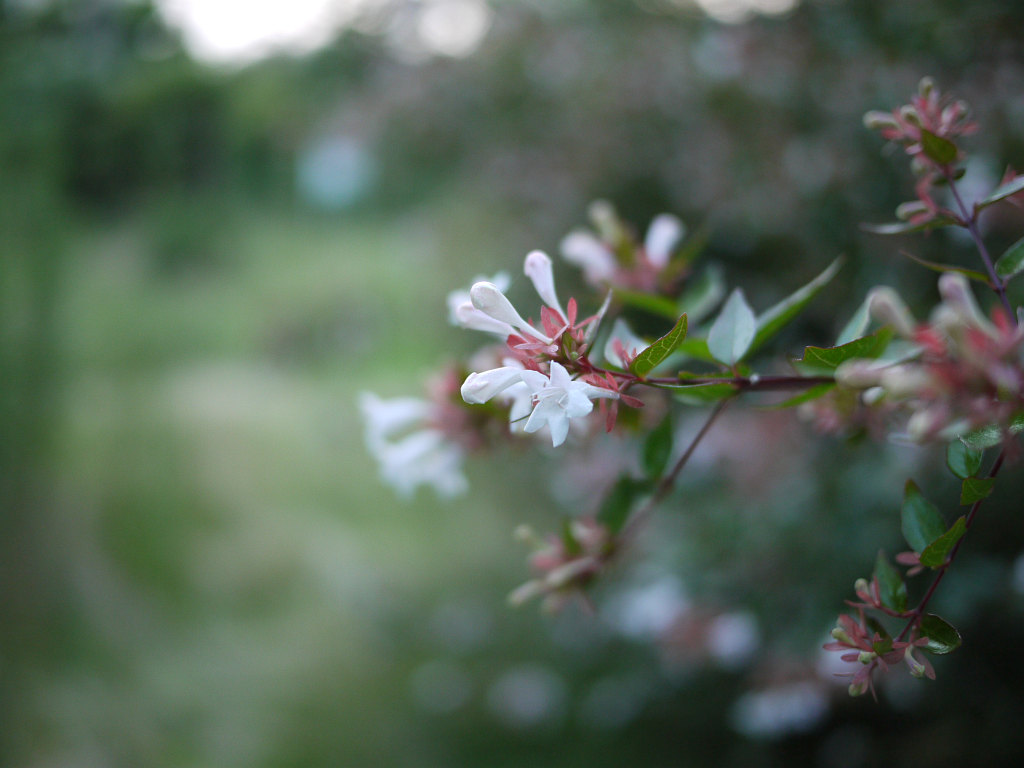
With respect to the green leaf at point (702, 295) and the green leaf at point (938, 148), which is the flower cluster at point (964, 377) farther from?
the green leaf at point (702, 295)

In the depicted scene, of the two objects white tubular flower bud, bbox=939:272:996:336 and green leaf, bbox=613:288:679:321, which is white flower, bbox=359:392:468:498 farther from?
white tubular flower bud, bbox=939:272:996:336

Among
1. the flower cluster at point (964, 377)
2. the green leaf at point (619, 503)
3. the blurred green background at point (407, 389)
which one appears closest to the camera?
the flower cluster at point (964, 377)

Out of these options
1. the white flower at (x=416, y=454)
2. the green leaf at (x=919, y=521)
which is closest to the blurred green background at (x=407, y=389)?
the green leaf at (x=919, y=521)

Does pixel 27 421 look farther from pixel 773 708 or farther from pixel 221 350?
pixel 773 708

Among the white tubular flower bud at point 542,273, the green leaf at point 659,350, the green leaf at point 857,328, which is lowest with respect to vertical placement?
the green leaf at point 857,328

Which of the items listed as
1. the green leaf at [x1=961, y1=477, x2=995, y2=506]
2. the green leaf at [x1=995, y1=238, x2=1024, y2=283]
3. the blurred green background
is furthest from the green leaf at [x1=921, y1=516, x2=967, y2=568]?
the blurred green background

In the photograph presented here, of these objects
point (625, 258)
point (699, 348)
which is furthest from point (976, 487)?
point (625, 258)

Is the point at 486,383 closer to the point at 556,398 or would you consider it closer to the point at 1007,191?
the point at 556,398
